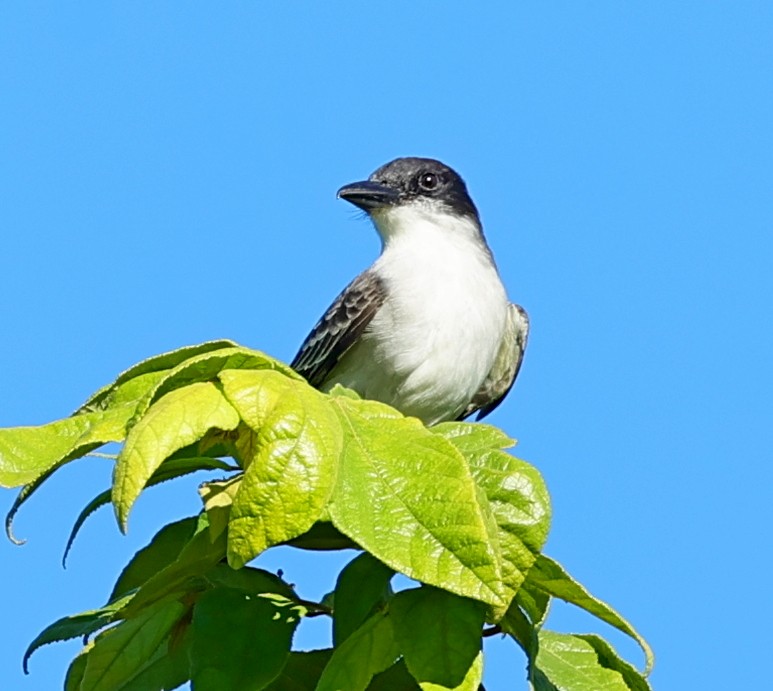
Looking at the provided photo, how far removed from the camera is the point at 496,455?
274cm

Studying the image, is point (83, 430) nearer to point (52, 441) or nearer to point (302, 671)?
point (52, 441)

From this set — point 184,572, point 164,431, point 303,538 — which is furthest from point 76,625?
point 164,431

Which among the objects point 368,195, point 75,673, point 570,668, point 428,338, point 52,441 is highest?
point 368,195

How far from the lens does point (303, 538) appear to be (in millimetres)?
3043

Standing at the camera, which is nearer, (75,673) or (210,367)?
(210,367)

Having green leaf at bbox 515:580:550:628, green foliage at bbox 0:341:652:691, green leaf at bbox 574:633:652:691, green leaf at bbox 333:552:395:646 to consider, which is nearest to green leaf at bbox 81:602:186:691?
green foliage at bbox 0:341:652:691

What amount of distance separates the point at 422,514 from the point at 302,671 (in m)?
0.84

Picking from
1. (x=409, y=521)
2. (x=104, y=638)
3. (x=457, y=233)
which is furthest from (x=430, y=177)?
(x=409, y=521)

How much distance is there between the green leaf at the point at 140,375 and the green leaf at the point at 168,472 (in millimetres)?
206

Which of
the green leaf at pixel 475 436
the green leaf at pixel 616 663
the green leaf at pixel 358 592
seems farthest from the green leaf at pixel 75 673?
the green leaf at pixel 616 663

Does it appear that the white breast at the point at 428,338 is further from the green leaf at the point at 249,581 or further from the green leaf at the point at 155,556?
the green leaf at the point at 249,581

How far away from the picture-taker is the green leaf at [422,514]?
7.72 feet

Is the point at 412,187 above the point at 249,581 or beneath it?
above

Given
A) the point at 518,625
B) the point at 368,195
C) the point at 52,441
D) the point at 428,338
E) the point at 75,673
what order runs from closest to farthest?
the point at 52,441, the point at 518,625, the point at 75,673, the point at 428,338, the point at 368,195
